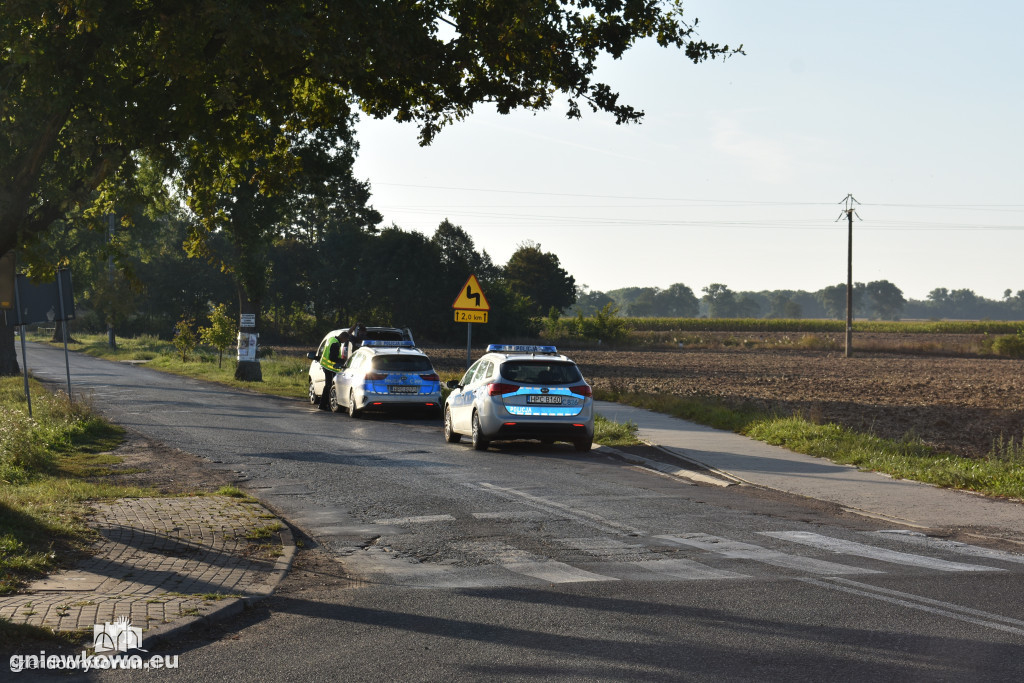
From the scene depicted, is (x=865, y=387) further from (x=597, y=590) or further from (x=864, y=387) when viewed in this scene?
(x=597, y=590)

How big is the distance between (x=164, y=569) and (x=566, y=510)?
15.3ft

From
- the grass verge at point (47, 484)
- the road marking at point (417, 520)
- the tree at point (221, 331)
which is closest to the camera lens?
the grass verge at point (47, 484)

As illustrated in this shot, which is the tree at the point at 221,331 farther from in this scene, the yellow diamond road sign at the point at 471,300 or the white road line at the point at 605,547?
the white road line at the point at 605,547

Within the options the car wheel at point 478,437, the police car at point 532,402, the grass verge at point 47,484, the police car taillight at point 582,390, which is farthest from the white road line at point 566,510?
the grass verge at point 47,484

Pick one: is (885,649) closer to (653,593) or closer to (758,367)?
(653,593)

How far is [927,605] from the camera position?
7.21 meters

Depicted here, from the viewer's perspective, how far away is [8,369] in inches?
1524

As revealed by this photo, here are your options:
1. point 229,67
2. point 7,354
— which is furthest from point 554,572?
point 7,354

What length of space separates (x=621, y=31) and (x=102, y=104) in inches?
258

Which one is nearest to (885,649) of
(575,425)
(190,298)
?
(575,425)

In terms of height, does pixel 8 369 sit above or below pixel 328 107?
below

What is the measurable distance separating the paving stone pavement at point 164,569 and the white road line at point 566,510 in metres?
2.94

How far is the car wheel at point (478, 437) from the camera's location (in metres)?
17.1

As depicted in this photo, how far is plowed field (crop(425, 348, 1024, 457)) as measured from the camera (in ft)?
74.5
